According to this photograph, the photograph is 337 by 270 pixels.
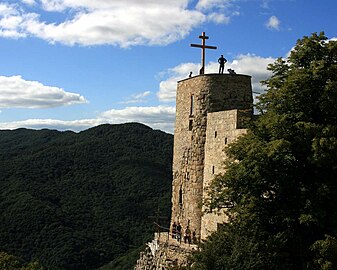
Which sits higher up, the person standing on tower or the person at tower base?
the person standing on tower

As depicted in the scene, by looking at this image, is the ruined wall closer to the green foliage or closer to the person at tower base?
the person at tower base

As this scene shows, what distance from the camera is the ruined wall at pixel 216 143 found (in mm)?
18000

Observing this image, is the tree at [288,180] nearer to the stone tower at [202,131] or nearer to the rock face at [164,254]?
the stone tower at [202,131]

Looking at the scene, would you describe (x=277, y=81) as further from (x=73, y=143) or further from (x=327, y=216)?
(x=73, y=143)

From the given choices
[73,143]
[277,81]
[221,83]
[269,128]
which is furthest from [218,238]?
[73,143]

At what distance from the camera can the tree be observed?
13.8 metres

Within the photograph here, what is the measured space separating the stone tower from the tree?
3665 millimetres

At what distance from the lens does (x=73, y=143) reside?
415 feet

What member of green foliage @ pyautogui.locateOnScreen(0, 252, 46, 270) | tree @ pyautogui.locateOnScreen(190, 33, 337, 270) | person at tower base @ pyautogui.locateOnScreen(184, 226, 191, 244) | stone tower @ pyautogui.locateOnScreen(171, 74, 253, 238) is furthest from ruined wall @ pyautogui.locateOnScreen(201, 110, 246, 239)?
green foliage @ pyautogui.locateOnScreen(0, 252, 46, 270)

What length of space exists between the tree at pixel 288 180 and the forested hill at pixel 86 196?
45.1m

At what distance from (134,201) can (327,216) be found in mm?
76942

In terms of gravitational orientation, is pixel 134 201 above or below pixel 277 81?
below

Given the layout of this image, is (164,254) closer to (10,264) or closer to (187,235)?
(187,235)

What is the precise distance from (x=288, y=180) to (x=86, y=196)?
270 ft
